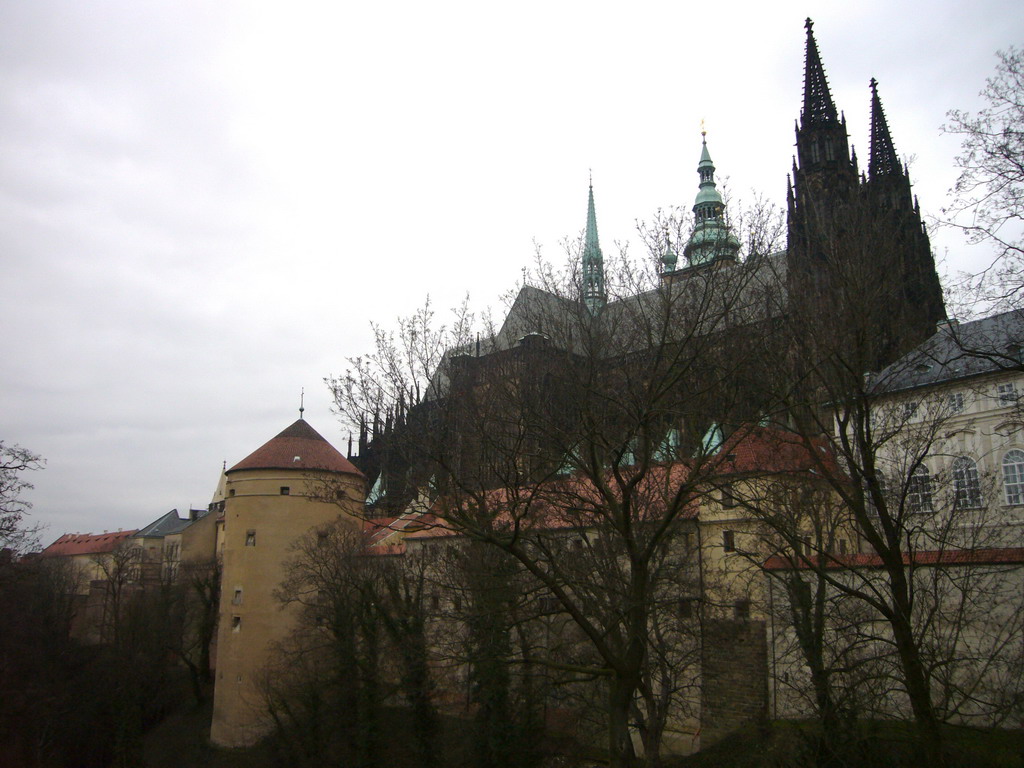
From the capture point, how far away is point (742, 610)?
70.3 ft

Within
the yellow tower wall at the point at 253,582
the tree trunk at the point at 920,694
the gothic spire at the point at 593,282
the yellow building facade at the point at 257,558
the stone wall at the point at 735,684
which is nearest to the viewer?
the tree trunk at the point at 920,694

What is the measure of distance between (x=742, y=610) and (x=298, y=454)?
1000 inches

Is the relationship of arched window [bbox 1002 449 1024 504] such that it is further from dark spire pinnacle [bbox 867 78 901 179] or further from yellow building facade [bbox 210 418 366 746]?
dark spire pinnacle [bbox 867 78 901 179]

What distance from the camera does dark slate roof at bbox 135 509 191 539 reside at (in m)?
77.9

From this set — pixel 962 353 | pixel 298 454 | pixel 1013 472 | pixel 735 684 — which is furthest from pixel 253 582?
pixel 962 353

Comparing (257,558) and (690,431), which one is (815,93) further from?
(690,431)

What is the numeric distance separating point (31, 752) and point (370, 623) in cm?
2021

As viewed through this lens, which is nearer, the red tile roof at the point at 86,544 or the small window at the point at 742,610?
the small window at the point at 742,610

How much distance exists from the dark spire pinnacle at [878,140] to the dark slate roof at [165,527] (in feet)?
212

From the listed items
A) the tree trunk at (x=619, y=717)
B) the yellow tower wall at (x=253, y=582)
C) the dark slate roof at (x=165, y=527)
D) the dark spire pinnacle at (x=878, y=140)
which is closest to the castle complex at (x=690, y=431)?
the tree trunk at (x=619, y=717)

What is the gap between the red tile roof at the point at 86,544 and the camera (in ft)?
280

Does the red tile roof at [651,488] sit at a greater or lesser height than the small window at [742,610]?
greater

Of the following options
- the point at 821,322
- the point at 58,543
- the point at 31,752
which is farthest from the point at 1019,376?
the point at 58,543

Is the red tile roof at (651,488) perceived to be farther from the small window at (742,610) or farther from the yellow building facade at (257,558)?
the yellow building facade at (257,558)
